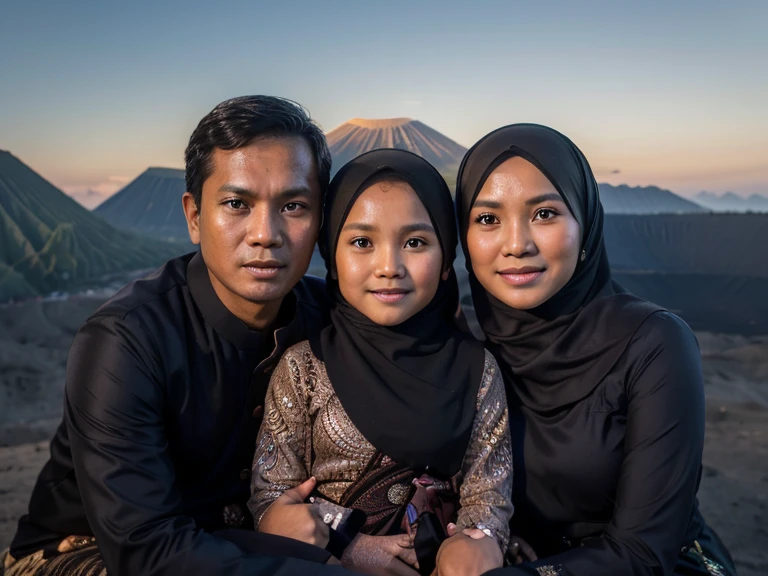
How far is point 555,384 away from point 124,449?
1.33m

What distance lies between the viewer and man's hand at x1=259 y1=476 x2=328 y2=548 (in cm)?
150

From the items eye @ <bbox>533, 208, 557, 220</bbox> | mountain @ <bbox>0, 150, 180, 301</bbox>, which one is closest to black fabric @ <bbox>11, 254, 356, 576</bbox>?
eye @ <bbox>533, 208, 557, 220</bbox>

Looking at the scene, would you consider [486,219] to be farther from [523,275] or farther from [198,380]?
[198,380]

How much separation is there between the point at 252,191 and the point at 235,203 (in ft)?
0.26

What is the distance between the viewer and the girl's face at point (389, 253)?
5.37 feet

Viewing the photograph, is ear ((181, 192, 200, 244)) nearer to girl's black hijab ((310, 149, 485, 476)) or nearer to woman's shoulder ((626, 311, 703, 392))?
girl's black hijab ((310, 149, 485, 476))

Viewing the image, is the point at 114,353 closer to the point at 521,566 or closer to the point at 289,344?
the point at 289,344

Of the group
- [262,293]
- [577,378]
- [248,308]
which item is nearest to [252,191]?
[262,293]

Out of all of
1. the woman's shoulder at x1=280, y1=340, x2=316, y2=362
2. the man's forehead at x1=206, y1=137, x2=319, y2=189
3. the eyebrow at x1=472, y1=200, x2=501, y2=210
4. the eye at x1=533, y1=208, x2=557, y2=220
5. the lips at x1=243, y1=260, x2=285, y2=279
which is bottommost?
the woman's shoulder at x1=280, y1=340, x2=316, y2=362

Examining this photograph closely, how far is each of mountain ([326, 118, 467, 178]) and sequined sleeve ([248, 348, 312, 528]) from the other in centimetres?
136

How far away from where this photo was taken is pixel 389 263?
1.61 metres

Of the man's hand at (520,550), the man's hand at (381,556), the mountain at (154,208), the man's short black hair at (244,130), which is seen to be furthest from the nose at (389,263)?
the mountain at (154,208)

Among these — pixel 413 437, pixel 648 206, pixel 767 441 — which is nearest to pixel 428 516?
pixel 413 437

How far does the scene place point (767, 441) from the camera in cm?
536
